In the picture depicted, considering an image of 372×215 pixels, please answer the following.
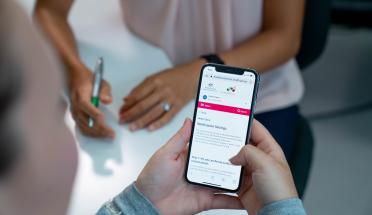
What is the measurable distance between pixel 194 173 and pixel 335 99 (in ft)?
3.88

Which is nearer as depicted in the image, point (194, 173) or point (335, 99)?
point (194, 173)

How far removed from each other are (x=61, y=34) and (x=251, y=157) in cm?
54

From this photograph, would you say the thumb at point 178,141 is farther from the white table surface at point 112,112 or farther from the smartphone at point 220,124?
the white table surface at point 112,112

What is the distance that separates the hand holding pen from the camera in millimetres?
840

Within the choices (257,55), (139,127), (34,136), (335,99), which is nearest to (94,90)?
(139,127)

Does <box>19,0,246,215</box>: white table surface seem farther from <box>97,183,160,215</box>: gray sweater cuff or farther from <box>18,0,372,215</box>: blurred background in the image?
<box>18,0,372,215</box>: blurred background

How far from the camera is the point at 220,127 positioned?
2.30ft

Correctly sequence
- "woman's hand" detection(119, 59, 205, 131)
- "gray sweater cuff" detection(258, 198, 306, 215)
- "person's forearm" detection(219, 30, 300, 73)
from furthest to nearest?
1. "person's forearm" detection(219, 30, 300, 73)
2. "woman's hand" detection(119, 59, 205, 131)
3. "gray sweater cuff" detection(258, 198, 306, 215)

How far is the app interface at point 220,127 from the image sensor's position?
0.70 metres

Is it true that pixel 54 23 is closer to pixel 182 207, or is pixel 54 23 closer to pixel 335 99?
pixel 182 207

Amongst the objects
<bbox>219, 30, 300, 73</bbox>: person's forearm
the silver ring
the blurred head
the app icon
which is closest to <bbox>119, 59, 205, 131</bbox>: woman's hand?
the silver ring

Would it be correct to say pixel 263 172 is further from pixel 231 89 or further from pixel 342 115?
pixel 342 115

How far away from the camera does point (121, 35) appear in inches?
41.9

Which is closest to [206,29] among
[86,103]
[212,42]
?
[212,42]
